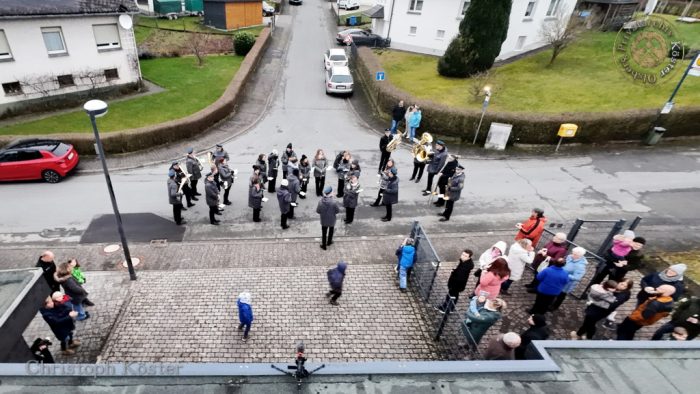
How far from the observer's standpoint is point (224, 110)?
1975cm

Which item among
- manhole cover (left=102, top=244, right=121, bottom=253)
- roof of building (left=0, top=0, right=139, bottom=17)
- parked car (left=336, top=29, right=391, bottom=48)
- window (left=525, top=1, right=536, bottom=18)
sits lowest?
manhole cover (left=102, top=244, right=121, bottom=253)

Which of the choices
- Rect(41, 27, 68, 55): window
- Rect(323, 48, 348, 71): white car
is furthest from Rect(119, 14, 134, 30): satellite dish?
Rect(323, 48, 348, 71): white car

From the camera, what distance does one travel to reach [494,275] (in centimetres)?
808

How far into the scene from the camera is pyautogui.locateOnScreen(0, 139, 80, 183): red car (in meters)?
13.8

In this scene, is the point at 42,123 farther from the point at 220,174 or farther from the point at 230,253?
the point at 230,253

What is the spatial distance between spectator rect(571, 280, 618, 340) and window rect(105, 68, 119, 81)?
960 inches

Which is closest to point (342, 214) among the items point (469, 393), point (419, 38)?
point (469, 393)

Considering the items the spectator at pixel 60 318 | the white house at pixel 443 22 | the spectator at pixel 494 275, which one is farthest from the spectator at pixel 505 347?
the white house at pixel 443 22

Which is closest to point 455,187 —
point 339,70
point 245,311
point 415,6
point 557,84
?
point 245,311

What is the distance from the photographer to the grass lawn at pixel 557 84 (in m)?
19.6

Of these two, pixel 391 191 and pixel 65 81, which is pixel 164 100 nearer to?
pixel 65 81

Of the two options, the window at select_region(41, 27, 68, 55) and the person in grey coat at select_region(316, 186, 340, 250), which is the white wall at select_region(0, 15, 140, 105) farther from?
the person in grey coat at select_region(316, 186, 340, 250)

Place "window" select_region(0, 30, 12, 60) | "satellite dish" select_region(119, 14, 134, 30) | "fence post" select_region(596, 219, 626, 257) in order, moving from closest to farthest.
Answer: "fence post" select_region(596, 219, 626, 257)
"window" select_region(0, 30, 12, 60)
"satellite dish" select_region(119, 14, 134, 30)

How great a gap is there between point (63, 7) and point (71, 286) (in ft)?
59.0
